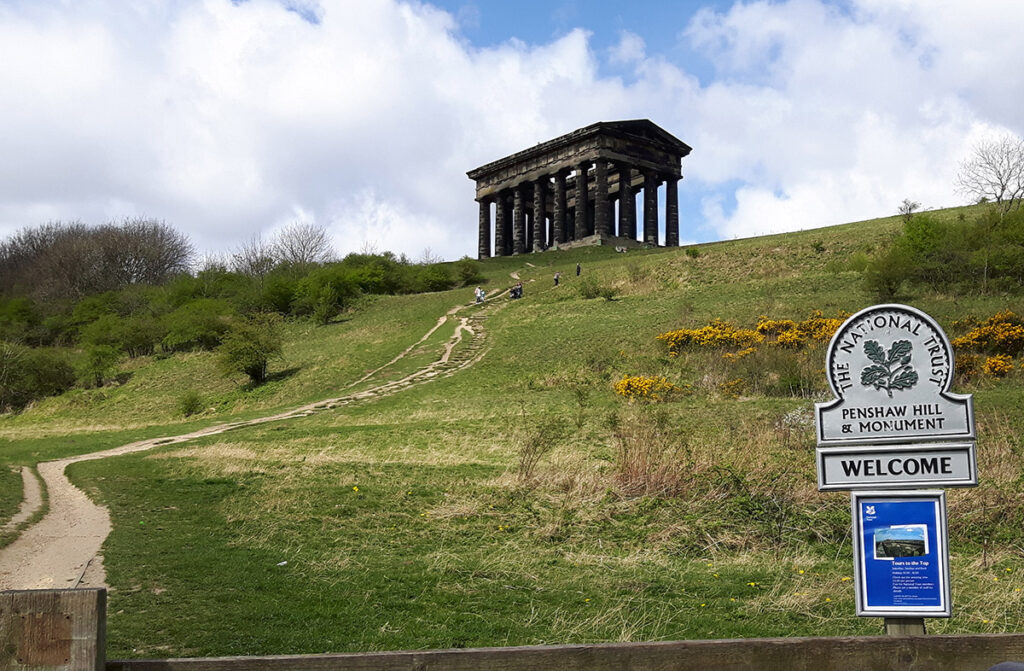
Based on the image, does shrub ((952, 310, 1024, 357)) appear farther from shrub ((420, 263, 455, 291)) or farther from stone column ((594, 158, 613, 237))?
stone column ((594, 158, 613, 237))

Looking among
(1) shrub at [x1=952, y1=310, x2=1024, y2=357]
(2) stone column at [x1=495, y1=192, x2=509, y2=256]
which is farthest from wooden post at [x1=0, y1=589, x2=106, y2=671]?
(2) stone column at [x1=495, y1=192, x2=509, y2=256]

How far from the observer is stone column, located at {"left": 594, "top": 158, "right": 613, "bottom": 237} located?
67000 millimetres

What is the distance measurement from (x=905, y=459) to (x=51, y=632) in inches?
174

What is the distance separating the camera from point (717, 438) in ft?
47.4

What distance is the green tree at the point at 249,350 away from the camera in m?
33.9

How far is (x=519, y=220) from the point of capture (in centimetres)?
7531

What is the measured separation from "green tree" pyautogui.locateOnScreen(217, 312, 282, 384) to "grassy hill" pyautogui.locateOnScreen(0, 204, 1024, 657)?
7.12 m

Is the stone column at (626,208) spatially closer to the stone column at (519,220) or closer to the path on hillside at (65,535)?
the stone column at (519,220)

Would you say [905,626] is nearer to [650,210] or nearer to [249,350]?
[249,350]

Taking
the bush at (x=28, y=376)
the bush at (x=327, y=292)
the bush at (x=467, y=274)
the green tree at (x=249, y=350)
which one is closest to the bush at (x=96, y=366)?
the bush at (x=28, y=376)

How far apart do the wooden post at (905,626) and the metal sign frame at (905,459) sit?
0.74 m

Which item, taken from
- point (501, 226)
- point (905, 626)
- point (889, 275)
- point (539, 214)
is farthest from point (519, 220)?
point (905, 626)

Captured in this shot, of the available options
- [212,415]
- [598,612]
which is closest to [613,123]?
[212,415]

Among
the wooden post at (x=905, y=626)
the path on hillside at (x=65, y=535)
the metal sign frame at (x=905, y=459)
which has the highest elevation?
the metal sign frame at (x=905, y=459)
